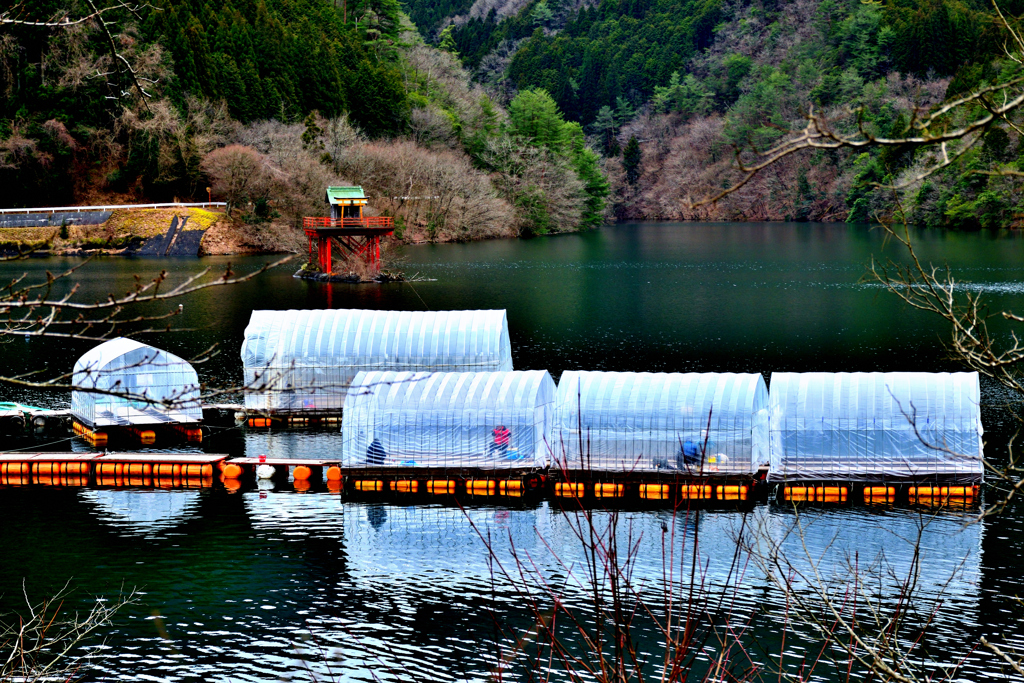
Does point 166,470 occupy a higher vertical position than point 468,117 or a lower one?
lower

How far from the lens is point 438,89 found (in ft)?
460

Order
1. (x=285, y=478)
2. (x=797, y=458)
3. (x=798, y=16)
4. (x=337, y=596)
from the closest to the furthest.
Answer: (x=337, y=596)
(x=797, y=458)
(x=285, y=478)
(x=798, y=16)

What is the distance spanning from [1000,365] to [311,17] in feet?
452

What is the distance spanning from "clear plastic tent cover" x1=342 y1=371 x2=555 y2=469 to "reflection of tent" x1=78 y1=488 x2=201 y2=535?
14.9 feet

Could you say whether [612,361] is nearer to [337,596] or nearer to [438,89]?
[337,596]

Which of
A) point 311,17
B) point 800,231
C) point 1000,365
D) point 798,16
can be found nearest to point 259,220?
point 311,17

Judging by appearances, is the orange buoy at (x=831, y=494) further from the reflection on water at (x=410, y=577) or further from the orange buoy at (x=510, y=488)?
the orange buoy at (x=510, y=488)

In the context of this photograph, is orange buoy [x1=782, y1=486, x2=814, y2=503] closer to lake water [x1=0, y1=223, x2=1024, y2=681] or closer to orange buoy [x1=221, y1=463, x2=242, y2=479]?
lake water [x1=0, y1=223, x2=1024, y2=681]

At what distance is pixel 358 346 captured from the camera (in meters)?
39.5

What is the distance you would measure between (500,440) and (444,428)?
1569mm

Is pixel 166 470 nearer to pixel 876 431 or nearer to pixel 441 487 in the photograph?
pixel 441 487

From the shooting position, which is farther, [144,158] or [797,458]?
[144,158]

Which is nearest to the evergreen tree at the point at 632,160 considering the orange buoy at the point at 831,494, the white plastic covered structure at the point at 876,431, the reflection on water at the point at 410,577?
the white plastic covered structure at the point at 876,431

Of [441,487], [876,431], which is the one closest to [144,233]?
[441,487]
